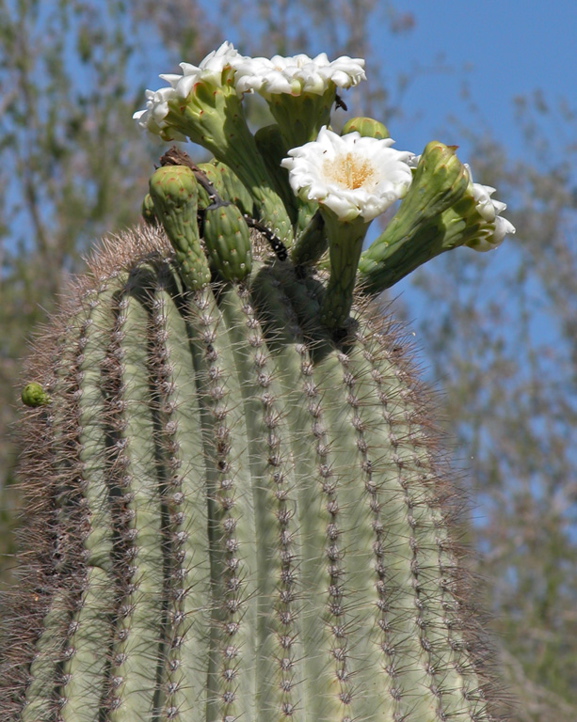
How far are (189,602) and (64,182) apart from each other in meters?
7.20

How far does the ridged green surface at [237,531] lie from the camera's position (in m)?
2.47

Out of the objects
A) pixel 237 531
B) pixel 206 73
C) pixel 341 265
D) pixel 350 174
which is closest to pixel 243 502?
pixel 237 531

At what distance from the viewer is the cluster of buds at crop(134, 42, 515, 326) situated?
261cm

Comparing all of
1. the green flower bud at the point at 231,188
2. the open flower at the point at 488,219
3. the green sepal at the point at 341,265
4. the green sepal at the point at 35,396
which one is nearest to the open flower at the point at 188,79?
the green flower bud at the point at 231,188

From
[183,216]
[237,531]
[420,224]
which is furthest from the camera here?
[420,224]

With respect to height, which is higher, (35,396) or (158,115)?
(158,115)

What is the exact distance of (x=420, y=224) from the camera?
284 centimetres

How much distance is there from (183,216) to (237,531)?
0.85m

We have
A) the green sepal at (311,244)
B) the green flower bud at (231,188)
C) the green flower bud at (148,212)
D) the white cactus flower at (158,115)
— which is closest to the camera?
the green sepal at (311,244)

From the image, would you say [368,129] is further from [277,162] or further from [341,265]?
[341,265]

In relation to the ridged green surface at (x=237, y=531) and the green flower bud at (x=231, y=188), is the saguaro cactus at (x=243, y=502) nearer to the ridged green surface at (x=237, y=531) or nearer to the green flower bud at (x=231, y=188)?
the ridged green surface at (x=237, y=531)

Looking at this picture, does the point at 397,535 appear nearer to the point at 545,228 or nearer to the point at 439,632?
the point at 439,632

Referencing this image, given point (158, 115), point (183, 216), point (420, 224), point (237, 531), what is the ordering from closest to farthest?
point (237, 531) → point (183, 216) → point (420, 224) → point (158, 115)

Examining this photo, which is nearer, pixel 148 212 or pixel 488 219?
pixel 488 219
